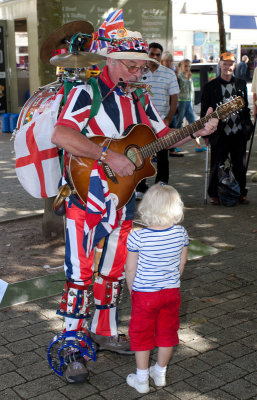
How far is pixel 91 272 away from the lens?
3.96 m

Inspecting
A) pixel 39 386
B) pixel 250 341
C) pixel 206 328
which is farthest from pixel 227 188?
pixel 39 386

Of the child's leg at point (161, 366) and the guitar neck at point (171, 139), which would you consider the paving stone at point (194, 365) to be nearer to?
the child's leg at point (161, 366)

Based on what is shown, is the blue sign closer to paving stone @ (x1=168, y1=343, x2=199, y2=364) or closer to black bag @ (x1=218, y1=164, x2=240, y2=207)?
black bag @ (x1=218, y1=164, x2=240, y2=207)

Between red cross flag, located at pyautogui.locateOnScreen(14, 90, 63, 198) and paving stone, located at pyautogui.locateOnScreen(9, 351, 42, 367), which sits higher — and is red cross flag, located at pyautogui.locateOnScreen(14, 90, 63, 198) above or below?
above

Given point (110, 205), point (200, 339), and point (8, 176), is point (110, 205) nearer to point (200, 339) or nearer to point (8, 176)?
point (200, 339)

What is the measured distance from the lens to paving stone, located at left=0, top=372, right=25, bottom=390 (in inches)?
149

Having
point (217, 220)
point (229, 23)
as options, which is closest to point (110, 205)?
point (217, 220)

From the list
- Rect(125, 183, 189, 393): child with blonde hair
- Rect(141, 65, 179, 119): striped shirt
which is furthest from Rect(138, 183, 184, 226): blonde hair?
Rect(141, 65, 179, 119): striped shirt

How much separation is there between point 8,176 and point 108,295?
6.79 metres

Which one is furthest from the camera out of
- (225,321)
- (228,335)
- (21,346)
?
(225,321)

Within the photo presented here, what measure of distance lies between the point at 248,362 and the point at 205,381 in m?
0.39

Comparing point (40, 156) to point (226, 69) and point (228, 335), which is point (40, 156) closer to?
point (228, 335)

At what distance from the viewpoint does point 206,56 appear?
34094mm

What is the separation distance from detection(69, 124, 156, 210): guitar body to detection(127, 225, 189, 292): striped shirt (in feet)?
1.36
